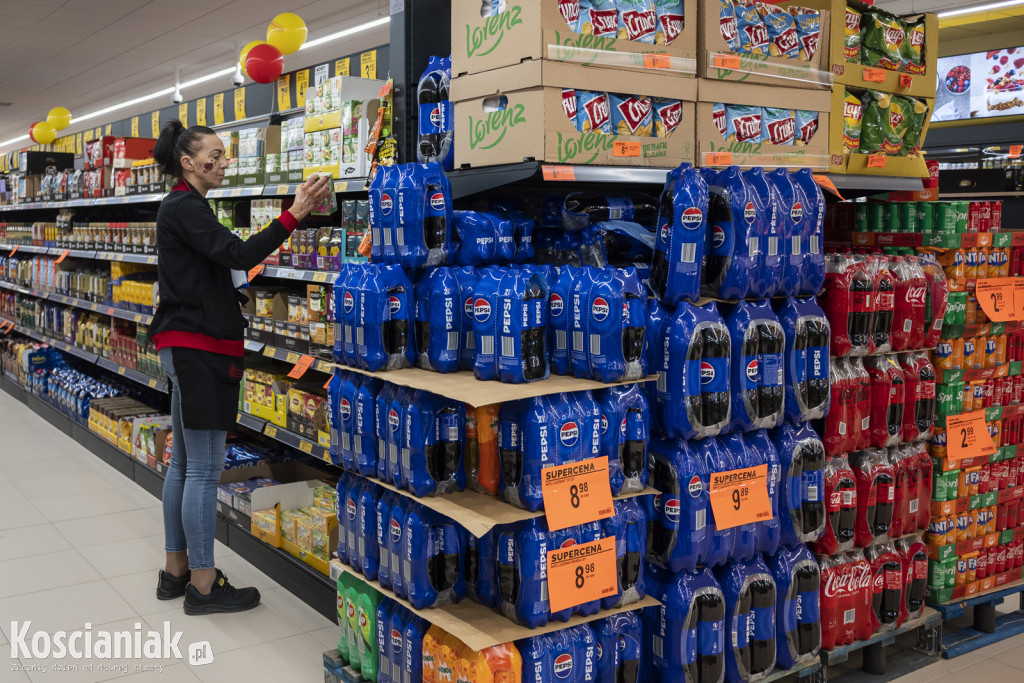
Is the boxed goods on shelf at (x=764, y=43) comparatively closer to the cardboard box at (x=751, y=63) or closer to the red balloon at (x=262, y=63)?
the cardboard box at (x=751, y=63)

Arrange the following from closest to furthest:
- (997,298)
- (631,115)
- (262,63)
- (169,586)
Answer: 1. (631,115)
2. (997,298)
3. (169,586)
4. (262,63)

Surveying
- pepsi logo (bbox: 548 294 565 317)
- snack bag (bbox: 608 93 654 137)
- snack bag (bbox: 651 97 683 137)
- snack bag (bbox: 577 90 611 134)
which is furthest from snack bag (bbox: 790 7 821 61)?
pepsi logo (bbox: 548 294 565 317)

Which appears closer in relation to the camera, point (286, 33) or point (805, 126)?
point (805, 126)

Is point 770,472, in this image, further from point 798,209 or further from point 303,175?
point 303,175

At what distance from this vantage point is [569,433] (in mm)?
2100

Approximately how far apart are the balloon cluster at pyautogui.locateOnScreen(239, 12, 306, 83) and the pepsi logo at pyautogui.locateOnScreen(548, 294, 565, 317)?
4271 mm

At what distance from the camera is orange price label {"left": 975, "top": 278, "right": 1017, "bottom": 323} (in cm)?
303

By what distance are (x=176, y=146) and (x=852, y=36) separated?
2394mm

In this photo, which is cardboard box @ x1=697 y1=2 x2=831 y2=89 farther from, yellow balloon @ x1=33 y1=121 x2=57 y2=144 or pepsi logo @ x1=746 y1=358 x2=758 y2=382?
yellow balloon @ x1=33 y1=121 x2=57 y2=144

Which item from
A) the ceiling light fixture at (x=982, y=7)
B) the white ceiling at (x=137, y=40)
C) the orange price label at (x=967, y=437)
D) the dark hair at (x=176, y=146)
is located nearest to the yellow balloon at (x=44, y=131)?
the white ceiling at (x=137, y=40)

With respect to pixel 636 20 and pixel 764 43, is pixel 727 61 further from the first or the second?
pixel 636 20

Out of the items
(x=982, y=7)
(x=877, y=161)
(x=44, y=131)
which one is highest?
(x=982, y=7)

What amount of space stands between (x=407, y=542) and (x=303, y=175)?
76.9 inches

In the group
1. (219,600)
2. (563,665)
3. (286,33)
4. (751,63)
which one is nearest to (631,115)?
(751,63)
